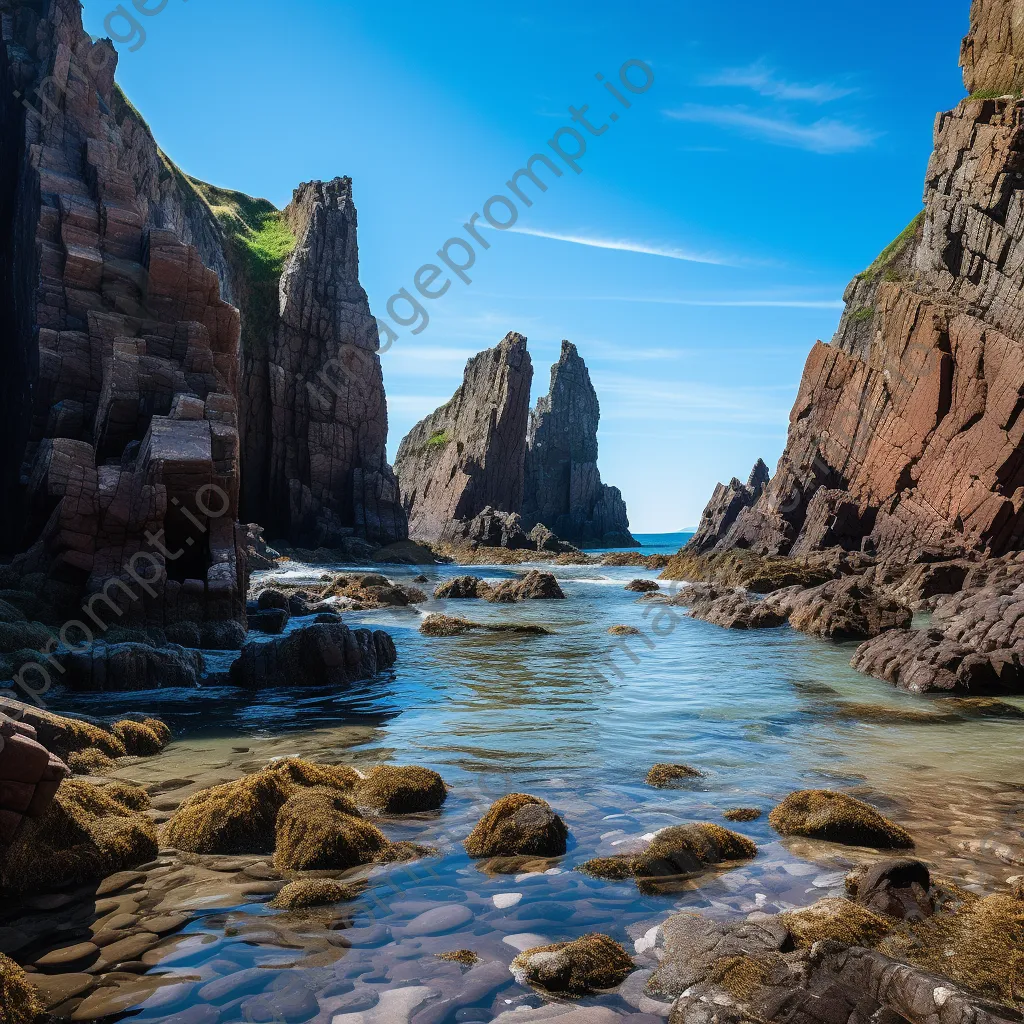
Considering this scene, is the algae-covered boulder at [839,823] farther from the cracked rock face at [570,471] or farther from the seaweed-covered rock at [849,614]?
the cracked rock face at [570,471]

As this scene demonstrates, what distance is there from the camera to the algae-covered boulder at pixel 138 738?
1035 cm

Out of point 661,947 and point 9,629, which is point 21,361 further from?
point 661,947

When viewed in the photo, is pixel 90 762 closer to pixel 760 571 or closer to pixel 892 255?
pixel 760 571

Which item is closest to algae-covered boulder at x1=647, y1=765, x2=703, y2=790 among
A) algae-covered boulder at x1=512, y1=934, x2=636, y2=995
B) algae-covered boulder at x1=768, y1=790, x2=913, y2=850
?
algae-covered boulder at x1=768, y1=790, x2=913, y2=850

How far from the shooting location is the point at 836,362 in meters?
51.1

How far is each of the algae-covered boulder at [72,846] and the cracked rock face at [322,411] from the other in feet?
197

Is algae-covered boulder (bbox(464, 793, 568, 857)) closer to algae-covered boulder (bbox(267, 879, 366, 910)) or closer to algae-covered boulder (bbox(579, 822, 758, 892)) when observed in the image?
algae-covered boulder (bbox(579, 822, 758, 892))

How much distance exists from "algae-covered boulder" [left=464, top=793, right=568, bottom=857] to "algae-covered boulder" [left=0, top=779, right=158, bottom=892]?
2782 millimetres

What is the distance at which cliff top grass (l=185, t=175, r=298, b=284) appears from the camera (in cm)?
7762

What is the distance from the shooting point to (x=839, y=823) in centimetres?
727

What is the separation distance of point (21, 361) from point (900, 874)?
32035 millimetres

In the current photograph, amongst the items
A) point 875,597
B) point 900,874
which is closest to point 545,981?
point 900,874

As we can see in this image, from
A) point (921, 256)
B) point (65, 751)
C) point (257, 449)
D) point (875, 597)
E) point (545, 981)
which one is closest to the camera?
point (545, 981)

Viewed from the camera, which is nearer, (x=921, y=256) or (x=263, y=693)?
(x=263, y=693)
